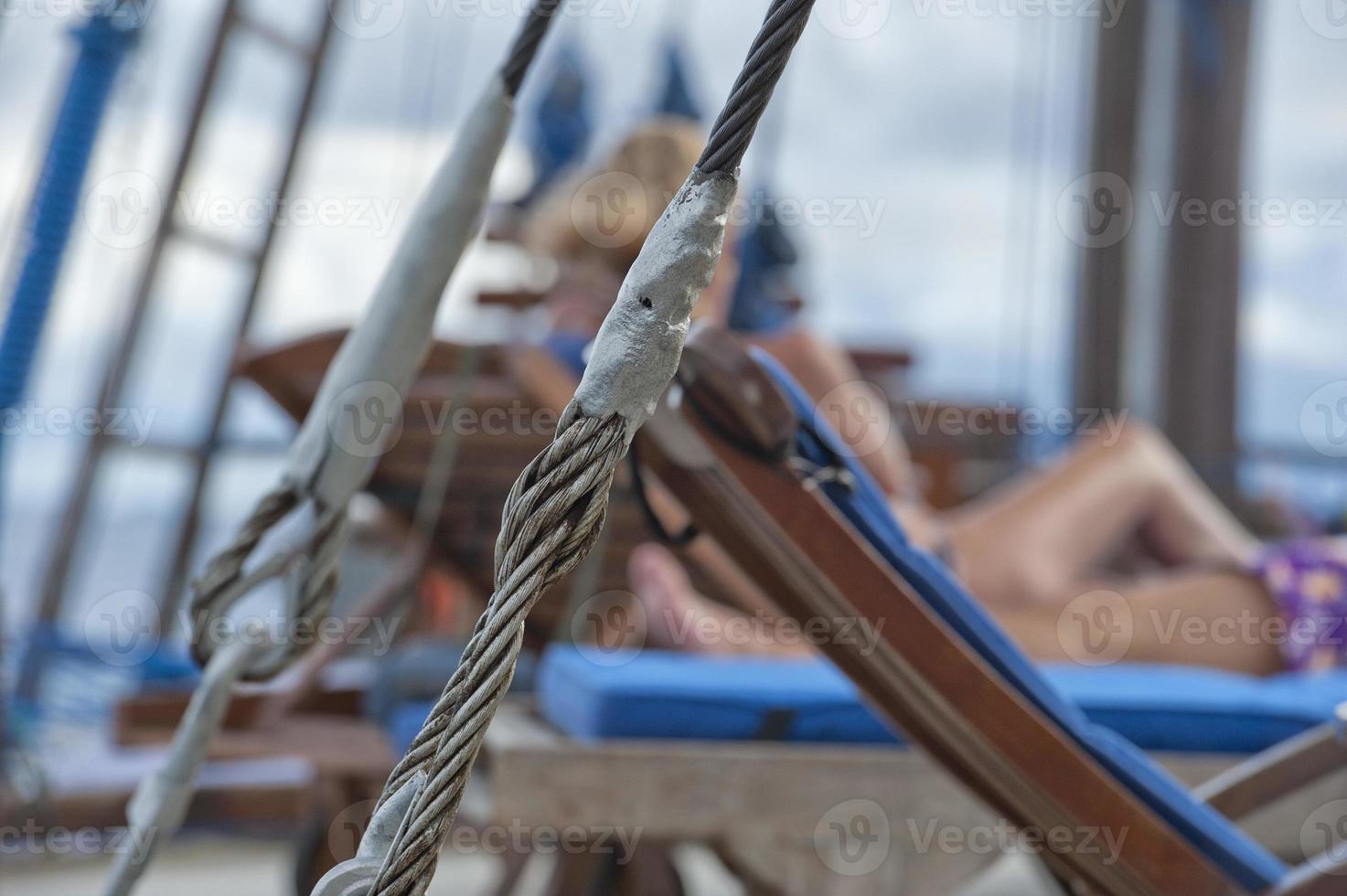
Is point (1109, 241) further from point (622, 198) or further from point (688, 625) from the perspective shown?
point (688, 625)

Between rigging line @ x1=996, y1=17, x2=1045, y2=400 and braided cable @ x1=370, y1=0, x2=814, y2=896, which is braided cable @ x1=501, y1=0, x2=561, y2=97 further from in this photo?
rigging line @ x1=996, y1=17, x2=1045, y2=400

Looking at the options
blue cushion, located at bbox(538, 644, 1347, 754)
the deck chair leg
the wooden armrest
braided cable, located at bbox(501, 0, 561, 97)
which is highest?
braided cable, located at bbox(501, 0, 561, 97)

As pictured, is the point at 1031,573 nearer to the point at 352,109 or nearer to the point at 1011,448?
the point at 1011,448

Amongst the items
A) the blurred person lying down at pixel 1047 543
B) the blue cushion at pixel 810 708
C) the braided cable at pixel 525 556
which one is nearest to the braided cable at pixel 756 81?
the braided cable at pixel 525 556

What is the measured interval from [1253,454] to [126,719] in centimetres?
Answer: 278

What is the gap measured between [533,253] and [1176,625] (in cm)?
150

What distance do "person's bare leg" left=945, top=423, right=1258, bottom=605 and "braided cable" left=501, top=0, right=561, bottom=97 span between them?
1336 mm

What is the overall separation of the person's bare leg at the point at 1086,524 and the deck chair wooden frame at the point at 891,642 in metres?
1.06

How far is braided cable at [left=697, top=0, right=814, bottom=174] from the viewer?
0.45 m

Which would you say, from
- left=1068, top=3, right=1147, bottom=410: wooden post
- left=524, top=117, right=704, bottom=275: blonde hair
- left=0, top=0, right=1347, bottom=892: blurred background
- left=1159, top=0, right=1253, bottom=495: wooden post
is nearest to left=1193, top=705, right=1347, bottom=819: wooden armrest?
left=524, top=117, right=704, bottom=275: blonde hair

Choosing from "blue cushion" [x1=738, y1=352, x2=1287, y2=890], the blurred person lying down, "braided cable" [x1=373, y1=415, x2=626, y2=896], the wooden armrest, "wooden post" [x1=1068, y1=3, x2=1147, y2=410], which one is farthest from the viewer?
"wooden post" [x1=1068, y1=3, x2=1147, y2=410]

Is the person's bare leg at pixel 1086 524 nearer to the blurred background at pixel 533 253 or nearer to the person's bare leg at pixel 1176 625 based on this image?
the person's bare leg at pixel 1176 625

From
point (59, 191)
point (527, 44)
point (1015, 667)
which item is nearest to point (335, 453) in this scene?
point (527, 44)

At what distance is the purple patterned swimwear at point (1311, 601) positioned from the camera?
1.59m
